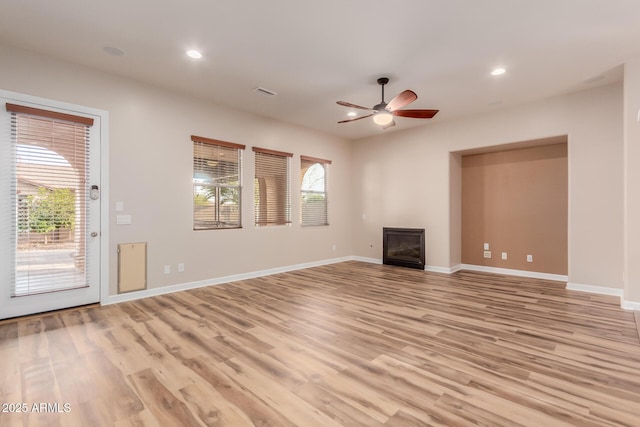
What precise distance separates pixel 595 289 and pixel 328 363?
14.6 ft

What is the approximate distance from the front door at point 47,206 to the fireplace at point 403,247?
5.20m

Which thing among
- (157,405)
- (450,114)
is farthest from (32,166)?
(450,114)

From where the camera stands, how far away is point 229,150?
5250 mm

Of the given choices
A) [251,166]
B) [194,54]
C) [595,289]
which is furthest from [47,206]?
[595,289]

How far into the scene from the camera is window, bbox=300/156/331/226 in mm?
6559

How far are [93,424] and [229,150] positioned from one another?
4227 mm

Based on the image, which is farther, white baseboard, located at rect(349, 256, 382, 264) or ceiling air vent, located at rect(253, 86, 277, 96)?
white baseboard, located at rect(349, 256, 382, 264)

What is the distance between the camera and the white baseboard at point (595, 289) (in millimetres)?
4273

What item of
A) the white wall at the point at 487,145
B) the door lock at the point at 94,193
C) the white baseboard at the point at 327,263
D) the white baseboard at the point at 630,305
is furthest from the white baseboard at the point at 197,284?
the white baseboard at the point at 630,305

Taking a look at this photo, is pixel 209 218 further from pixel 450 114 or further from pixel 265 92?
pixel 450 114

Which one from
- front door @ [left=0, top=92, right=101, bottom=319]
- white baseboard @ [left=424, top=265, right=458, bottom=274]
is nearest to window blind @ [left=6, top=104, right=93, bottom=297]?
front door @ [left=0, top=92, right=101, bottom=319]

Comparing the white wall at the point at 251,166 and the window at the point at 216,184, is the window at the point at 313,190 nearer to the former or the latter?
the white wall at the point at 251,166

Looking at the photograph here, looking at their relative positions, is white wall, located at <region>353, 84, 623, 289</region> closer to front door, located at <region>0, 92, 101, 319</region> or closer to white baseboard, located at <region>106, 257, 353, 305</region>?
white baseboard, located at <region>106, 257, 353, 305</region>

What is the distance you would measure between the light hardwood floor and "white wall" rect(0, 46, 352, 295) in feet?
2.89
